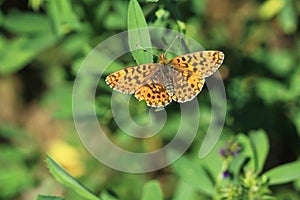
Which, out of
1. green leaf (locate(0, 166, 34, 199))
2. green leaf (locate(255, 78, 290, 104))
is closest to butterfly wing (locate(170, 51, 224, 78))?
green leaf (locate(255, 78, 290, 104))

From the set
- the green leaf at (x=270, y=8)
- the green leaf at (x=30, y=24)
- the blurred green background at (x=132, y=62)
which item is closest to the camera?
the blurred green background at (x=132, y=62)

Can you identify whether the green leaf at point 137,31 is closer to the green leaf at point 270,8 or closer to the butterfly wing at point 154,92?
the butterfly wing at point 154,92

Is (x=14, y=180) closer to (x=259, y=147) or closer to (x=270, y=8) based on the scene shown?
(x=259, y=147)

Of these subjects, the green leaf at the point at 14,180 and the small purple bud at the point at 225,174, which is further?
the green leaf at the point at 14,180

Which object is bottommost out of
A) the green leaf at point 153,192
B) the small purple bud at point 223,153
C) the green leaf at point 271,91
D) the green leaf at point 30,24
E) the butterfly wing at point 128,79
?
the green leaf at point 271,91

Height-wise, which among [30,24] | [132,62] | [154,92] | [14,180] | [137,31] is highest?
[137,31]

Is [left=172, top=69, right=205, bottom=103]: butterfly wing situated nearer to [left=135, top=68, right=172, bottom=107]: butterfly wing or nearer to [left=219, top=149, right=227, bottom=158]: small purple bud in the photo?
[left=135, top=68, right=172, bottom=107]: butterfly wing

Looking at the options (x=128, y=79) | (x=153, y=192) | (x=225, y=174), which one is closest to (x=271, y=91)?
(x=225, y=174)

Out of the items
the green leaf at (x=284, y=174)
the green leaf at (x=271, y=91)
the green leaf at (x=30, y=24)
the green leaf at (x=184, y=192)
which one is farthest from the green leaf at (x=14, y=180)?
the green leaf at (x=284, y=174)
